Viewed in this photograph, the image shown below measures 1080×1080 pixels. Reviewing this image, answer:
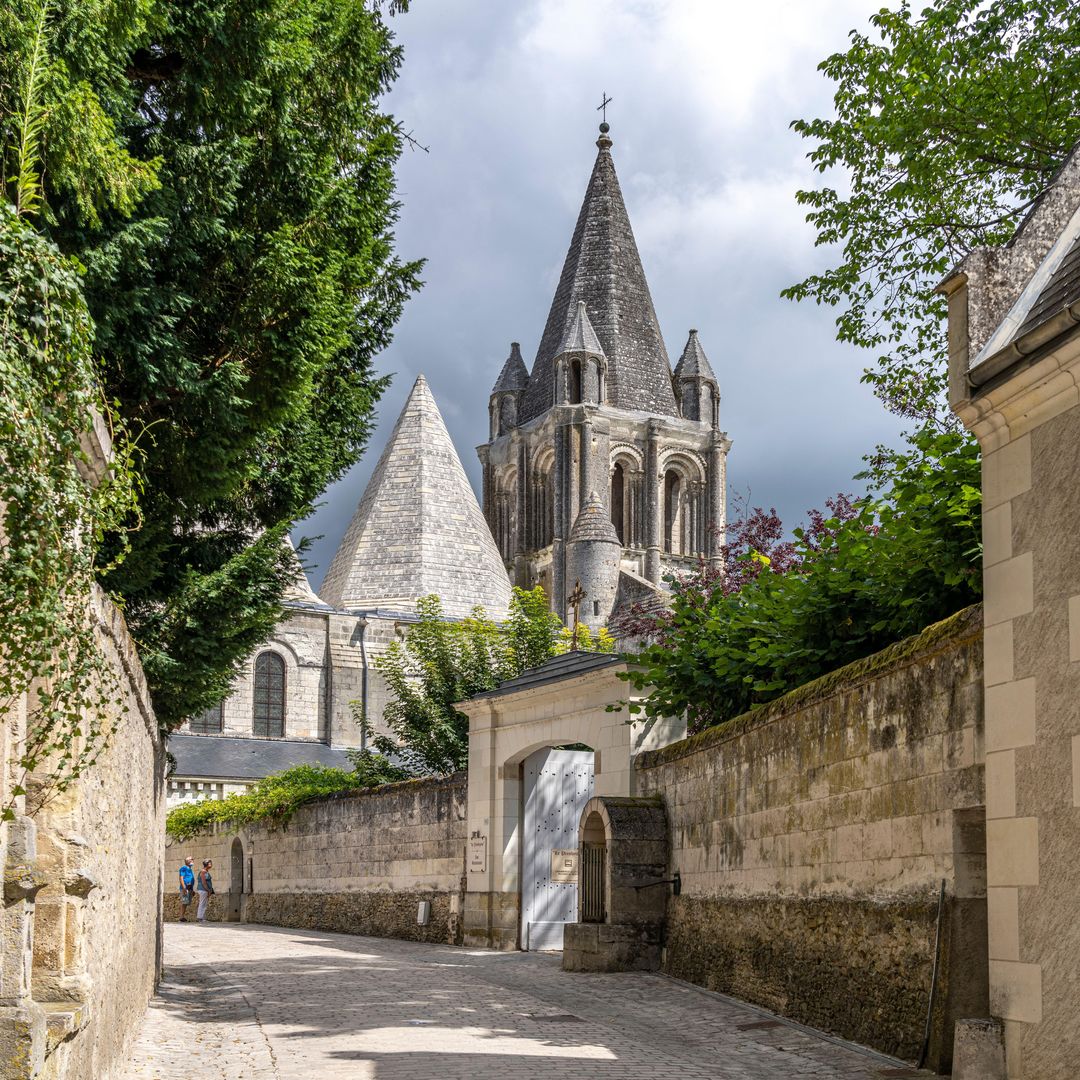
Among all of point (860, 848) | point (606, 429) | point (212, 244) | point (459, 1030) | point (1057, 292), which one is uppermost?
point (606, 429)

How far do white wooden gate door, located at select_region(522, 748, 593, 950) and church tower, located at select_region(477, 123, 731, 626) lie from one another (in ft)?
155

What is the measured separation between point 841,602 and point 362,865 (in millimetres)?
12905

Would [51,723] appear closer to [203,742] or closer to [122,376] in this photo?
[122,376]

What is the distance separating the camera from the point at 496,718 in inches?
707

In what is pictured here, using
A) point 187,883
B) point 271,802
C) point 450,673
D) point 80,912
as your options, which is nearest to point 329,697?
point 187,883

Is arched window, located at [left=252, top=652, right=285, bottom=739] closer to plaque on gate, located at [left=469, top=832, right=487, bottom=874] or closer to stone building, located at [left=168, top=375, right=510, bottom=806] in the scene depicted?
stone building, located at [left=168, top=375, right=510, bottom=806]

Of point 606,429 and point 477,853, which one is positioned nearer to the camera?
point 477,853

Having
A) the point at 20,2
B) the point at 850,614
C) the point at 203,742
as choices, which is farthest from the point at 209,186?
the point at 203,742

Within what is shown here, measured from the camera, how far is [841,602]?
10094mm

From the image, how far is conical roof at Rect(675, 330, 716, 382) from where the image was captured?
72062 millimetres

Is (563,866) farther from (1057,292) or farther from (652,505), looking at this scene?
(652,505)

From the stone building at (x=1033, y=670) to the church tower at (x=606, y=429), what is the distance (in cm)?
5852

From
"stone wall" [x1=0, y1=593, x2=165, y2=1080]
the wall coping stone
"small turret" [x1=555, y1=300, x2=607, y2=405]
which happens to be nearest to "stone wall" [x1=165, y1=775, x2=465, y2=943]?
the wall coping stone

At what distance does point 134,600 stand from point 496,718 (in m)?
7.50
